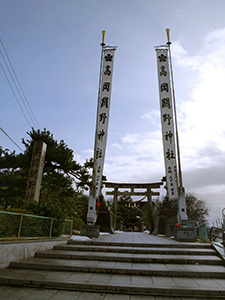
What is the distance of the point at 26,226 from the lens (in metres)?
6.32

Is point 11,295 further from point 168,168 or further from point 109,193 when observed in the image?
point 109,193

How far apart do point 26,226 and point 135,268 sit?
367 centimetres

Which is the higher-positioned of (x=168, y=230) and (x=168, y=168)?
(x=168, y=168)

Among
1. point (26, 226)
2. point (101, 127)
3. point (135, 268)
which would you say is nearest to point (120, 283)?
point (135, 268)

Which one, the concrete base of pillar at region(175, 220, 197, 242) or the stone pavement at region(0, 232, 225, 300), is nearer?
the stone pavement at region(0, 232, 225, 300)

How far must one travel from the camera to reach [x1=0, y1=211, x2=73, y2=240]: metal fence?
18.1 feet

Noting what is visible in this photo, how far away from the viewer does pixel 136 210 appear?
39.2 metres

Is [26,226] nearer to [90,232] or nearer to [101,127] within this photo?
[90,232]

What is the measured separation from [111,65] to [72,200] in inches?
432

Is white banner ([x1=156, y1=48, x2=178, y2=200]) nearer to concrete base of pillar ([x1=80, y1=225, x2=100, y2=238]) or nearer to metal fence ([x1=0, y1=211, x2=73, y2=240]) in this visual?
concrete base of pillar ([x1=80, y1=225, x2=100, y2=238])

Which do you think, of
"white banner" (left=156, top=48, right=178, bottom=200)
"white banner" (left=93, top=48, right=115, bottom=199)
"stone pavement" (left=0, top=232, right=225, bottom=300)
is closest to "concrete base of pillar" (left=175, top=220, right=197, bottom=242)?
"white banner" (left=156, top=48, right=178, bottom=200)

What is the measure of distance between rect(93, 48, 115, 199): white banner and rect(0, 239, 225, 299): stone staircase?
5133 mm

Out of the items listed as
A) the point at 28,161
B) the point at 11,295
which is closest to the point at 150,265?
the point at 11,295

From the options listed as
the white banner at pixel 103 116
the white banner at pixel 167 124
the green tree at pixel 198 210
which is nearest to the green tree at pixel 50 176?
the white banner at pixel 103 116
